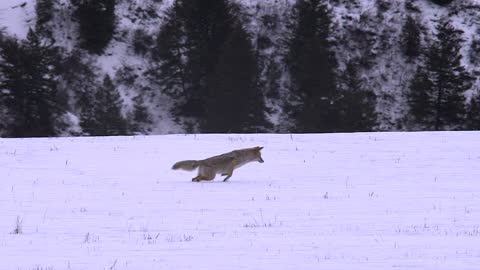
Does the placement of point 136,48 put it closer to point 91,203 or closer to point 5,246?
point 91,203

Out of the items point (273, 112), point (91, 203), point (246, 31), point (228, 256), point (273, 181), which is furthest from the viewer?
point (246, 31)

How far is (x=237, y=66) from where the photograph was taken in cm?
4288

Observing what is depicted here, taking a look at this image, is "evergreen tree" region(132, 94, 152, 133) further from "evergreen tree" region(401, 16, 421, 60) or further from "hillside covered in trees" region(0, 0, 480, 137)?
"evergreen tree" region(401, 16, 421, 60)

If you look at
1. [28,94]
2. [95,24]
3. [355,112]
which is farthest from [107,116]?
[355,112]

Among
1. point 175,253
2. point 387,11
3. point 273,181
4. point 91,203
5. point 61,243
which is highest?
point 175,253

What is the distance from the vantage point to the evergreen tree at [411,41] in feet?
156

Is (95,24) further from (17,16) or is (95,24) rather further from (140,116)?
(140,116)

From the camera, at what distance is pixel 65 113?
133ft

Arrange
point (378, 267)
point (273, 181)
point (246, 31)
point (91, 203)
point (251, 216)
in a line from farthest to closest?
point (246, 31), point (273, 181), point (91, 203), point (251, 216), point (378, 267)

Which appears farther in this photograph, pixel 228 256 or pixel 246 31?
pixel 246 31

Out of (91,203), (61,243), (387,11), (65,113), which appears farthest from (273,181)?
(387,11)

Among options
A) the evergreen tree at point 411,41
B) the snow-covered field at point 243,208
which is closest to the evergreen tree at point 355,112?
the evergreen tree at point 411,41

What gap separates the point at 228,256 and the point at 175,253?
22.7 inches

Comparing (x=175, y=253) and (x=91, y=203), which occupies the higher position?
(x=175, y=253)
